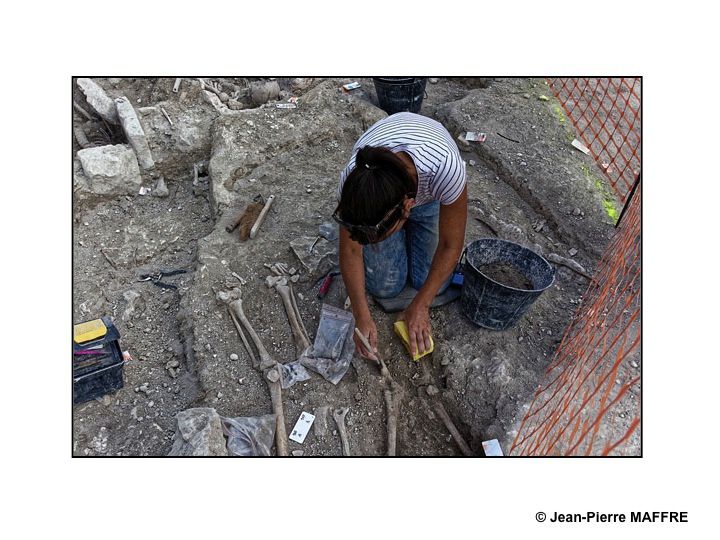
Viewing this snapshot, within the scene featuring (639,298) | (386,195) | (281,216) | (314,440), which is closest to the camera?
(386,195)

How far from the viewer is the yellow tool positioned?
119 inches

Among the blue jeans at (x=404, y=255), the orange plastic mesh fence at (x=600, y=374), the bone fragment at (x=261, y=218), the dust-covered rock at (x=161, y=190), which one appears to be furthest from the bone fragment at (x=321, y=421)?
the dust-covered rock at (x=161, y=190)

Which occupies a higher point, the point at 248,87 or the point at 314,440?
the point at 248,87

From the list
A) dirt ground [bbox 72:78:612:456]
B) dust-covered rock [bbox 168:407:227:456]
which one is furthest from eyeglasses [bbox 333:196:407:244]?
dust-covered rock [bbox 168:407:227:456]

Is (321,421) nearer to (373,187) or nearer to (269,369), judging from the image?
(269,369)

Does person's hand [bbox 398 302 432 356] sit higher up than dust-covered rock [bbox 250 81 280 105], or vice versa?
dust-covered rock [bbox 250 81 280 105]

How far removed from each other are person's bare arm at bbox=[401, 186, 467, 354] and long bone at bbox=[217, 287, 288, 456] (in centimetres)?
94

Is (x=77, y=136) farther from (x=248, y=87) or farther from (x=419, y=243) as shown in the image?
(x=419, y=243)

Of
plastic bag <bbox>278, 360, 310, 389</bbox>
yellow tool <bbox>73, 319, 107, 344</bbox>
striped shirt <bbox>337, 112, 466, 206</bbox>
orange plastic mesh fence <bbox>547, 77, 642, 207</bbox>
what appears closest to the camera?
striped shirt <bbox>337, 112, 466, 206</bbox>

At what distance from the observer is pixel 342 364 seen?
10.8 feet

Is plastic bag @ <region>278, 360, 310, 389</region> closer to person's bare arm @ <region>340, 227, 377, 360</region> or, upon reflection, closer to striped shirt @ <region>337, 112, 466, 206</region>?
person's bare arm @ <region>340, 227, 377, 360</region>

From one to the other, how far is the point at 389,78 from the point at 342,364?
344 cm

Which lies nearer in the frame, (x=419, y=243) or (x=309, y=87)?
(x=419, y=243)

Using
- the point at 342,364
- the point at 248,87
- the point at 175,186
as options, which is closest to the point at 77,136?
the point at 175,186
